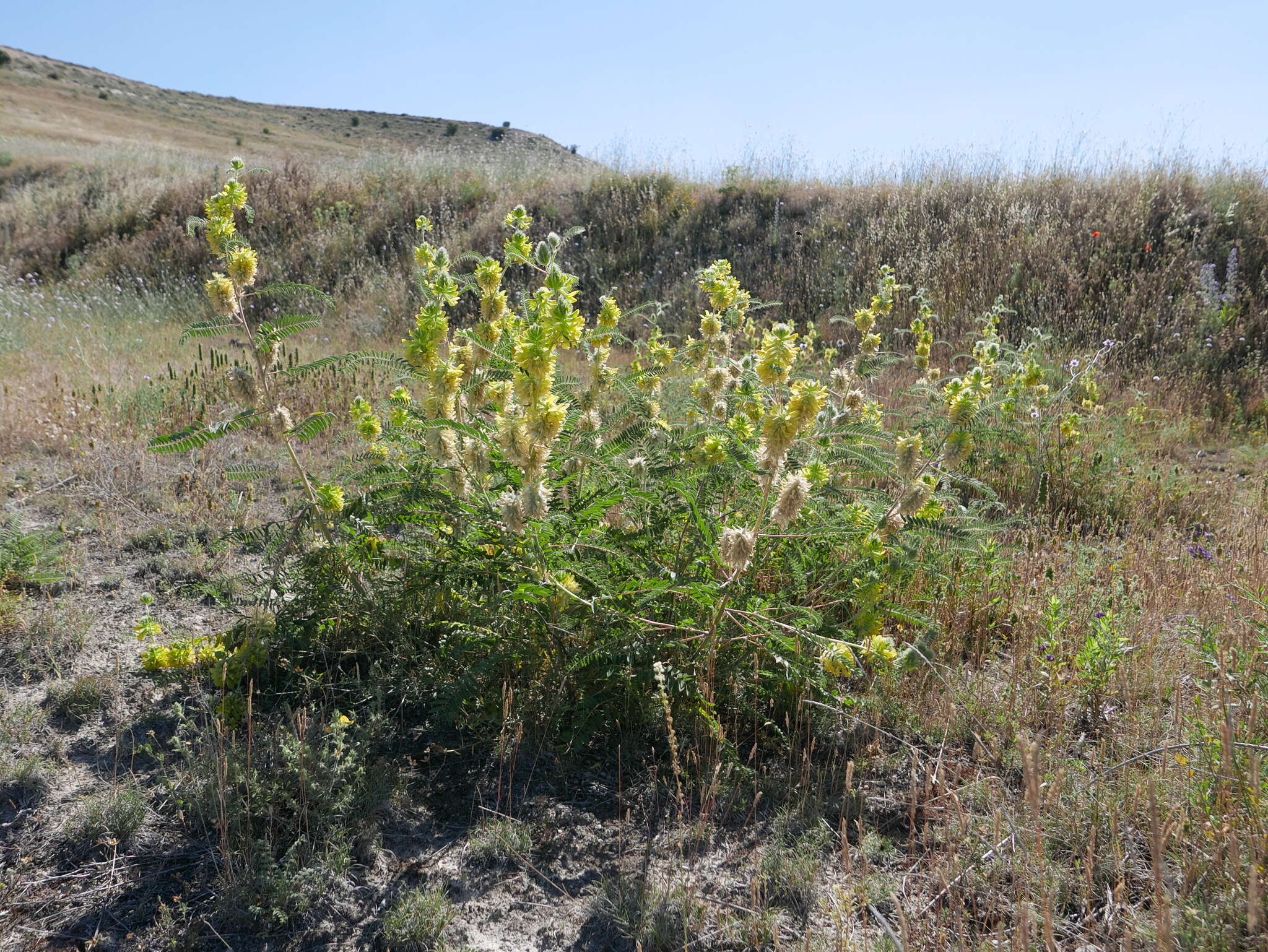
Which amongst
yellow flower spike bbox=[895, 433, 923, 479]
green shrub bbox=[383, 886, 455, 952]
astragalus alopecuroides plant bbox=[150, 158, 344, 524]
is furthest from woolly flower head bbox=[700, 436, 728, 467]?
green shrub bbox=[383, 886, 455, 952]

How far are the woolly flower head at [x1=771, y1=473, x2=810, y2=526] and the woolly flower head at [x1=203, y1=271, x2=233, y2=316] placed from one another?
1.75 metres

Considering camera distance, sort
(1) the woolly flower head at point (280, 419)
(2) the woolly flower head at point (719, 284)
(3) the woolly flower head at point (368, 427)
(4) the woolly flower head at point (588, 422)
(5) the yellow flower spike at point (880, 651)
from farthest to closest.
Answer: (2) the woolly flower head at point (719, 284)
(3) the woolly flower head at point (368, 427)
(4) the woolly flower head at point (588, 422)
(1) the woolly flower head at point (280, 419)
(5) the yellow flower spike at point (880, 651)

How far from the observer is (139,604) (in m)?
3.09

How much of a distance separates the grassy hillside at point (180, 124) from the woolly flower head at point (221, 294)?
49.2 feet

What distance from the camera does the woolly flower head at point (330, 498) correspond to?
2.25 metres

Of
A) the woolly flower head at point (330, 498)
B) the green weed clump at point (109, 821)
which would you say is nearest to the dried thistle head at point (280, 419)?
the woolly flower head at point (330, 498)

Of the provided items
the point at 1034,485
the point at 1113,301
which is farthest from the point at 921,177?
the point at 1034,485

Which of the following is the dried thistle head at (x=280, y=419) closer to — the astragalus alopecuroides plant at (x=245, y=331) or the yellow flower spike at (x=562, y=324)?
the astragalus alopecuroides plant at (x=245, y=331)

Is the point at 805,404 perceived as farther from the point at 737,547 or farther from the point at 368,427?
the point at 368,427

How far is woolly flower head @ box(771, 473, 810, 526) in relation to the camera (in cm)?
180

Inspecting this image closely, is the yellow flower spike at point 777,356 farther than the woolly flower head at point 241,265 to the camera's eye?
No

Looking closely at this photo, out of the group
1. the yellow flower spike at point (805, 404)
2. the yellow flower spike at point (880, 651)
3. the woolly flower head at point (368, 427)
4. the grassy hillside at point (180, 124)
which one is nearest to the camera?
the yellow flower spike at point (805, 404)

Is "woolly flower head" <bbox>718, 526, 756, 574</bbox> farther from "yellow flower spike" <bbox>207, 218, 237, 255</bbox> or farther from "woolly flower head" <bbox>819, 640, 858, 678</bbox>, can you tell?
"yellow flower spike" <bbox>207, 218, 237, 255</bbox>

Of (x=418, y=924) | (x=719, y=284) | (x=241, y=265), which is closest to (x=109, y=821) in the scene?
(x=418, y=924)
